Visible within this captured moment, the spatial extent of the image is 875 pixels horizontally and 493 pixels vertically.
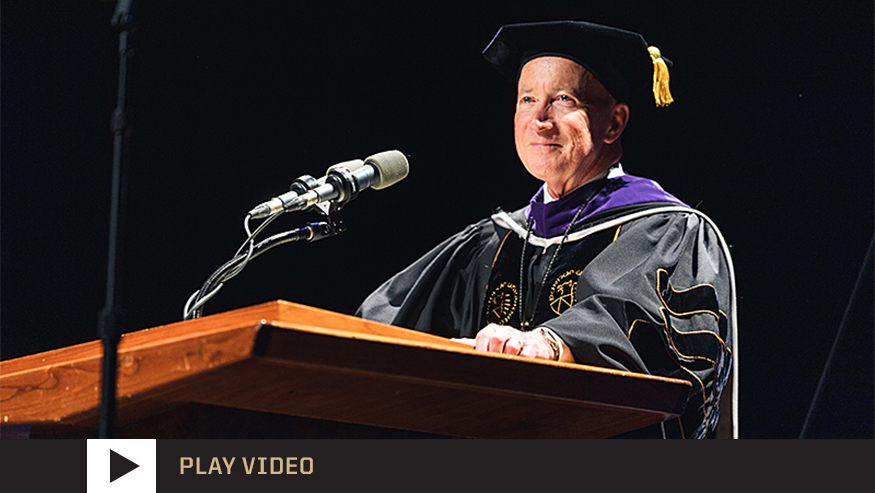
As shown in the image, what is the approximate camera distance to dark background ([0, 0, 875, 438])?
2764 millimetres

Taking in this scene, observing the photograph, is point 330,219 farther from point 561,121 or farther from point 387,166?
point 561,121

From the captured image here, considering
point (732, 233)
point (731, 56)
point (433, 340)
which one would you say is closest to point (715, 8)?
point (731, 56)

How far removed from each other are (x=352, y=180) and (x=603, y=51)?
3.25 ft

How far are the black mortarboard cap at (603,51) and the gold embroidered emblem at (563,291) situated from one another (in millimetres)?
571

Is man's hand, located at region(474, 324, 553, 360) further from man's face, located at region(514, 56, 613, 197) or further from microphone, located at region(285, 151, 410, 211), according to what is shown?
man's face, located at region(514, 56, 613, 197)

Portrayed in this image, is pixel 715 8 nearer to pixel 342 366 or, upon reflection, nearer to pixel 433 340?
pixel 433 340

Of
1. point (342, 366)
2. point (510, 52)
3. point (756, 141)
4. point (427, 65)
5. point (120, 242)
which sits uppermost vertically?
point (427, 65)

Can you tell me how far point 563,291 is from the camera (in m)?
2.20

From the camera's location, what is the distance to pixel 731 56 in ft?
9.43

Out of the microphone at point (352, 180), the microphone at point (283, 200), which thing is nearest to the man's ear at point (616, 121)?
the microphone at point (352, 180)

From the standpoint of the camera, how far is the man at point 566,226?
6.57 feet

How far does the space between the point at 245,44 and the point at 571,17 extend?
1.21m

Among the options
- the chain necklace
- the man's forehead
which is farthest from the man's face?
the chain necklace

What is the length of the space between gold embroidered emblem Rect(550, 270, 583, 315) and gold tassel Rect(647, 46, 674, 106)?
0.57 m
